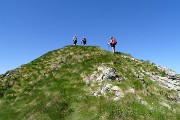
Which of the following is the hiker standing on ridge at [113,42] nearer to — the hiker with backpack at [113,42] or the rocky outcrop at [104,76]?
the hiker with backpack at [113,42]

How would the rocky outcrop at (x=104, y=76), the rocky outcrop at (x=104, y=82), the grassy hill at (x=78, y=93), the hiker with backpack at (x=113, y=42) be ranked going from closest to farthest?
the grassy hill at (x=78, y=93) < the rocky outcrop at (x=104, y=82) < the rocky outcrop at (x=104, y=76) < the hiker with backpack at (x=113, y=42)

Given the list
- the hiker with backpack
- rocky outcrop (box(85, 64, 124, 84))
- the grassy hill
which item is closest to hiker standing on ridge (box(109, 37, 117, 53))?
the hiker with backpack

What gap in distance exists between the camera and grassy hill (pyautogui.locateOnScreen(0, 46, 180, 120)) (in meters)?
34.5

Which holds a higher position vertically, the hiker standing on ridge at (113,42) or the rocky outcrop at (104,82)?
the hiker standing on ridge at (113,42)

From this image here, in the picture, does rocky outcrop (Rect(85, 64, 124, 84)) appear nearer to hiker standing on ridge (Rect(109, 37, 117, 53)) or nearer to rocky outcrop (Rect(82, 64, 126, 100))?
rocky outcrop (Rect(82, 64, 126, 100))

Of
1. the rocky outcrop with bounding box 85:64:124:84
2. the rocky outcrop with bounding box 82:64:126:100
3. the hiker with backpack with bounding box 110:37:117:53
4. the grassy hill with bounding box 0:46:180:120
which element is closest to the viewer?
the grassy hill with bounding box 0:46:180:120

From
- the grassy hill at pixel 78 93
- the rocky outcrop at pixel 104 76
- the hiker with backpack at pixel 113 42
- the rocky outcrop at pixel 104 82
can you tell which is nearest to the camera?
the grassy hill at pixel 78 93

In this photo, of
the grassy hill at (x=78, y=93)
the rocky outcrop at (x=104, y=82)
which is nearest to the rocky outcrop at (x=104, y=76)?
the rocky outcrop at (x=104, y=82)

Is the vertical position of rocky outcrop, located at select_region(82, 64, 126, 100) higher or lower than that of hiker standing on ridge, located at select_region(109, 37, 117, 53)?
lower

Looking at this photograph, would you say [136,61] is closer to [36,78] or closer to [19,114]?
[36,78]

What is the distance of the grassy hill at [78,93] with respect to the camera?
34.5 meters

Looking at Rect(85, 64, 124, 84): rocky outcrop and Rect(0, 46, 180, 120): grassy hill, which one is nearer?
Rect(0, 46, 180, 120): grassy hill

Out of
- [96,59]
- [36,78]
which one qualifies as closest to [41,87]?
[36,78]

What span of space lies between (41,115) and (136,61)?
25008 millimetres
